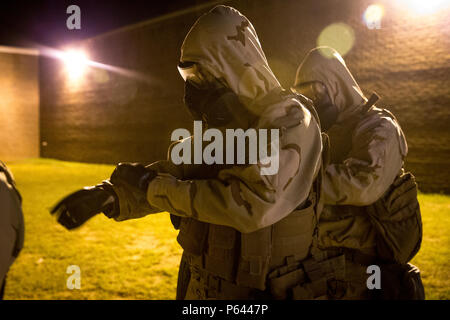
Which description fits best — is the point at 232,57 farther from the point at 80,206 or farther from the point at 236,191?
the point at 80,206

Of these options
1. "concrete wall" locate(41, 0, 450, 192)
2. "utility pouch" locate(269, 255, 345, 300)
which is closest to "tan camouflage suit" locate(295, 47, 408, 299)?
"utility pouch" locate(269, 255, 345, 300)

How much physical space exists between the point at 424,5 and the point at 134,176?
8.58 meters

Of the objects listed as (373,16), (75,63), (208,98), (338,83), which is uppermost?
(75,63)

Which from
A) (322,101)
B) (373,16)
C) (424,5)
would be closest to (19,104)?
(373,16)

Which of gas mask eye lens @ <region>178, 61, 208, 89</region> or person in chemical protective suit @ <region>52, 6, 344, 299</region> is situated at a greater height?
gas mask eye lens @ <region>178, 61, 208, 89</region>

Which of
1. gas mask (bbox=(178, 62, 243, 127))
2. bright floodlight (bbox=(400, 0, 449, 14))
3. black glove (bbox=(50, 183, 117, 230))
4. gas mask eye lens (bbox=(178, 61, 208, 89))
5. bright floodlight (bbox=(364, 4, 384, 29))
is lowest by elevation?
black glove (bbox=(50, 183, 117, 230))

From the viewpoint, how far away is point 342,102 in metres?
2.22

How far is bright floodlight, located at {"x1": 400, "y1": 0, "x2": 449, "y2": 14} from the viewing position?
7.16 m

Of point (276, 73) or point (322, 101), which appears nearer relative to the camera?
point (322, 101)

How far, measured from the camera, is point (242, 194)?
1.07m

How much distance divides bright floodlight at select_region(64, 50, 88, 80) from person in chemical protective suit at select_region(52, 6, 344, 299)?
54.0ft

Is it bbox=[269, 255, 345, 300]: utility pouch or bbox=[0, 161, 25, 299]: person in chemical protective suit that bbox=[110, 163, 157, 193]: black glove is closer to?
bbox=[0, 161, 25, 299]: person in chemical protective suit

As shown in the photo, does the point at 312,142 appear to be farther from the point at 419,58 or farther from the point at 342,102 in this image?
the point at 419,58
